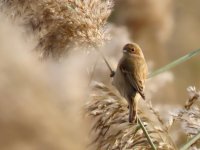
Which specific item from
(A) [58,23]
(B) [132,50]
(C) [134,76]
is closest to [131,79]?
(C) [134,76]

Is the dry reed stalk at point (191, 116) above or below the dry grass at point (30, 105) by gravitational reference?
below

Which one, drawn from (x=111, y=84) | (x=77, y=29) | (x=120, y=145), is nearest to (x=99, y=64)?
(x=111, y=84)

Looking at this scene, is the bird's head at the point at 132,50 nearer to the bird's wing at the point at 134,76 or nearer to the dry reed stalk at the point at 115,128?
the bird's wing at the point at 134,76

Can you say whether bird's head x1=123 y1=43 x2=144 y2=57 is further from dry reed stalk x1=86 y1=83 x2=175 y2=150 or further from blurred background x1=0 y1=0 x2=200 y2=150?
dry reed stalk x1=86 y1=83 x2=175 y2=150

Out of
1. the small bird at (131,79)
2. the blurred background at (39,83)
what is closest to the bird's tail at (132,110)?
the small bird at (131,79)

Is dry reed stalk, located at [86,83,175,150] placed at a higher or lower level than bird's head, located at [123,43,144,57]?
lower

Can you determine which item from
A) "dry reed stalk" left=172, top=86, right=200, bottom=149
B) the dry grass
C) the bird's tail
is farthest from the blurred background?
"dry reed stalk" left=172, top=86, right=200, bottom=149
